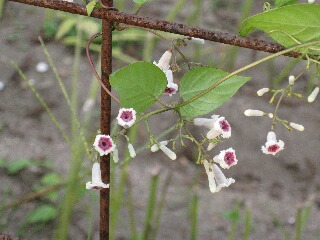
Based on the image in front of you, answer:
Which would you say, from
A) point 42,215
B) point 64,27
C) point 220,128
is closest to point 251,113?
point 220,128

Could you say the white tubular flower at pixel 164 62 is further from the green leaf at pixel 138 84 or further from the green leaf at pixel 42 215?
the green leaf at pixel 42 215

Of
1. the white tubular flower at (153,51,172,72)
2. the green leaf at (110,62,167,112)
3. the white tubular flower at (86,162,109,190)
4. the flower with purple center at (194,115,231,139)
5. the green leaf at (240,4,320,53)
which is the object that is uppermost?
the green leaf at (240,4,320,53)

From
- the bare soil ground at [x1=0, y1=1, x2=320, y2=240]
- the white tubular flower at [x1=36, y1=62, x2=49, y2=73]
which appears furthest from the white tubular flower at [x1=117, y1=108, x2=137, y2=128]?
the white tubular flower at [x1=36, y1=62, x2=49, y2=73]

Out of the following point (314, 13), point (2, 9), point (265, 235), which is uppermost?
point (2, 9)

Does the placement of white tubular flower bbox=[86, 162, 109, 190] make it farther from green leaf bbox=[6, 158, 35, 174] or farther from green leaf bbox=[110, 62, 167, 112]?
green leaf bbox=[6, 158, 35, 174]

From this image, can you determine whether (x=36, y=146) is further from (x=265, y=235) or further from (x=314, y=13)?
(x=314, y=13)

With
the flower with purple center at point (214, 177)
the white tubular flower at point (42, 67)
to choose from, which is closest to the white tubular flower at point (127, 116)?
the flower with purple center at point (214, 177)

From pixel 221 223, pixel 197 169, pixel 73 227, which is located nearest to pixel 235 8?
pixel 197 169
